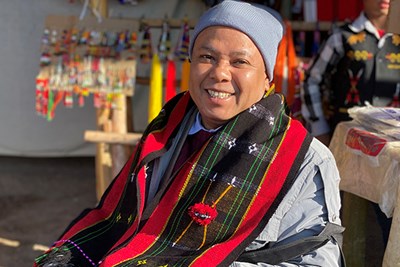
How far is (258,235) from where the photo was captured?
5.83 feet

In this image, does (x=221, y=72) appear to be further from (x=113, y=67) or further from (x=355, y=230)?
(x=113, y=67)

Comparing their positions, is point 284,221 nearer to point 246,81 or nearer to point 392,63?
point 246,81

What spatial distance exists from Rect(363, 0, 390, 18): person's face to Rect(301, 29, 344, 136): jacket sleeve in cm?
22

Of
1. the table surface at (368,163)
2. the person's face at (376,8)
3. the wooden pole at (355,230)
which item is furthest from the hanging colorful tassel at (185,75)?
the wooden pole at (355,230)

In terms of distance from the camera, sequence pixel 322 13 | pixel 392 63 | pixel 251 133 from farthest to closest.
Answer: pixel 322 13, pixel 392 63, pixel 251 133

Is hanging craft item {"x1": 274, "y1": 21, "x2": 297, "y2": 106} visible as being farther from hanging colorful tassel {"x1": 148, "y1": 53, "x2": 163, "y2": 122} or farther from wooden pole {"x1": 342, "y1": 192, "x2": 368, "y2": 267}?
wooden pole {"x1": 342, "y1": 192, "x2": 368, "y2": 267}

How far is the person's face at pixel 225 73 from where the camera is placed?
1892mm

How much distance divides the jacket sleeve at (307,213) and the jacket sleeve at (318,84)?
1.96 m

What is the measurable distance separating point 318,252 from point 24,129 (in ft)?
13.6

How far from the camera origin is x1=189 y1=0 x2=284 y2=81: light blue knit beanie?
1876 mm

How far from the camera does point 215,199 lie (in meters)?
1.86

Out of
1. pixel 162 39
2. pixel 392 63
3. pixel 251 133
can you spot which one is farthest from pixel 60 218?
pixel 251 133

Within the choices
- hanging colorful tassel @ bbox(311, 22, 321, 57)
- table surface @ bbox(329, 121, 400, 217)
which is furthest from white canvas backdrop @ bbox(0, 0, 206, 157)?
table surface @ bbox(329, 121, 400, 217)

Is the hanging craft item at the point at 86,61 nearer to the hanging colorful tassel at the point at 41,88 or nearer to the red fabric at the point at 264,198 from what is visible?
the hanging colorful tassel at the point at 41,88
